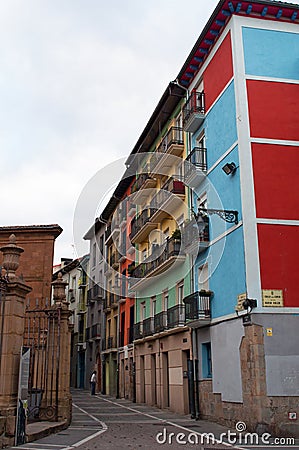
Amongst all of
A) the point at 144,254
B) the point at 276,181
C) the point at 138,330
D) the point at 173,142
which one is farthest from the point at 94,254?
the point at 276,181

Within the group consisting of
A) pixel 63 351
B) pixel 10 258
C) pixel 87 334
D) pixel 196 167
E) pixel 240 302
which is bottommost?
pixel 63 351

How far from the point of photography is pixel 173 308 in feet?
71.3

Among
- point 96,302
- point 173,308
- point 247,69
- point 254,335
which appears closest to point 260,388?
point 254,335

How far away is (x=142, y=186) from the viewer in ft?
91.6

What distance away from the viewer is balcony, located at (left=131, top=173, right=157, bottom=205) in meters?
26.9

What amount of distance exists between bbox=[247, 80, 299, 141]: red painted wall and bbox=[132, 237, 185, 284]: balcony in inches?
269

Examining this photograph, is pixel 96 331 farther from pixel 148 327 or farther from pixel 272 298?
pixel 272 298

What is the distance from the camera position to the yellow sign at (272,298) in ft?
48.3

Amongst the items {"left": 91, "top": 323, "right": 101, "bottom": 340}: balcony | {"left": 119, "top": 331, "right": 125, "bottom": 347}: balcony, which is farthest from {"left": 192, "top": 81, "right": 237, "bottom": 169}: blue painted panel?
{"left": 91, "top": 323, "right": 101, "bottom": 340}: balcony

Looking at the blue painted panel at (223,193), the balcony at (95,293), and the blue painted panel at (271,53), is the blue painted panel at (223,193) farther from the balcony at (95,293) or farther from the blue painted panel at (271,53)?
the balcony at (95,293)

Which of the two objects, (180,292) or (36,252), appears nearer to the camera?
(180,292)

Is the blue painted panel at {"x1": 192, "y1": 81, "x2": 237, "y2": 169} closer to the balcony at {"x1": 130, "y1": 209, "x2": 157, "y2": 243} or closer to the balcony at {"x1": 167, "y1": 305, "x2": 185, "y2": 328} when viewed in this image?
the balcony at {"x1": 167, "y1": 305, "x2": 185, "y2": 328}

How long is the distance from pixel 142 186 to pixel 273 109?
12096 millimetres

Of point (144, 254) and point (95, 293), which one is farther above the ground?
point (144, 254)
